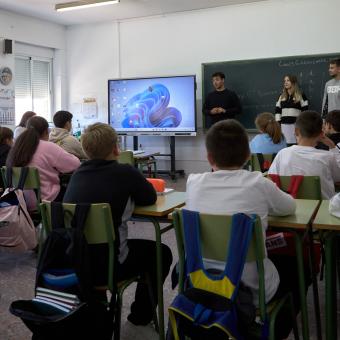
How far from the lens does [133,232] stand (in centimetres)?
450

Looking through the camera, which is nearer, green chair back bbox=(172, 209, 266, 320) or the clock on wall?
green chair back bbox=(172, 209, 266, 320)

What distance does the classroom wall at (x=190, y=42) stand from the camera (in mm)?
6797

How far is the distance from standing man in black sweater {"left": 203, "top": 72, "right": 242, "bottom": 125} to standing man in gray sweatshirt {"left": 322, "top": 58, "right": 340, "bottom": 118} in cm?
137

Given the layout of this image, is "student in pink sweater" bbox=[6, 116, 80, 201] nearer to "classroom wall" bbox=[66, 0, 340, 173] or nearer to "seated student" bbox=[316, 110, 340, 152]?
"seated student" bbox=[316, 110, 340, 152]

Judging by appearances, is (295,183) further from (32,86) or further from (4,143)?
(32,86)

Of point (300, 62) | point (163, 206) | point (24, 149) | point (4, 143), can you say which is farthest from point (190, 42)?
point (163, 206)

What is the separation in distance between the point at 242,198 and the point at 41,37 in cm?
740

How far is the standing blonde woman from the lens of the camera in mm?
6512

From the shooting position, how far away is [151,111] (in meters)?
7.77

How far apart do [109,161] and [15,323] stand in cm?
116

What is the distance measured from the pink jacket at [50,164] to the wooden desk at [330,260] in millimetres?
2163

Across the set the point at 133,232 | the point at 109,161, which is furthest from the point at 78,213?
the point at 133,232

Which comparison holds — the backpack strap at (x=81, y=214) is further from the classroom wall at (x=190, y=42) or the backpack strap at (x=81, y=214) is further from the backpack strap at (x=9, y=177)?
the classroom wall at (x=190, y=42)

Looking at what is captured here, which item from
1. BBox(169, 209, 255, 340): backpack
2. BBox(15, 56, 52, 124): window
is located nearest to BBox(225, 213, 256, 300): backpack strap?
BBox(169, 209, 255, 340): backpack
